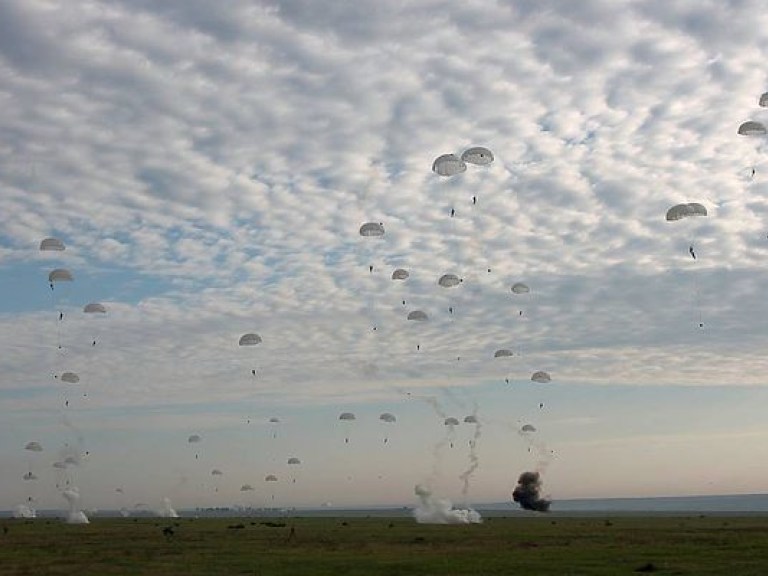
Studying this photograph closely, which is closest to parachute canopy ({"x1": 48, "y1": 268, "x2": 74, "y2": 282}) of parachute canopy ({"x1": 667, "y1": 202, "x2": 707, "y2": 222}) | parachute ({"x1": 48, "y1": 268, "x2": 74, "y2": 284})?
parachute ({"x1": 48, "y1": 268, "x2": 74, "y2": 284})

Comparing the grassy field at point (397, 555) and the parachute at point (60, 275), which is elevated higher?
the parachute at point (60, 275)

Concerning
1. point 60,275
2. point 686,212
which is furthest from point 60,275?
point 686,212

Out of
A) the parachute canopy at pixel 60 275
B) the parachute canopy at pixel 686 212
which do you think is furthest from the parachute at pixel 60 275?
the parachute canopy at pixel 686 212

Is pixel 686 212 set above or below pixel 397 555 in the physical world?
above

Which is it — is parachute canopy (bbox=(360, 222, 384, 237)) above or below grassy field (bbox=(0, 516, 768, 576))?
above

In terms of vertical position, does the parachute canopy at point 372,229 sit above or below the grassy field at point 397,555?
above

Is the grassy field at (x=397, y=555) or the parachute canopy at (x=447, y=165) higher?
the parachute canopy at (x=447, y=165)

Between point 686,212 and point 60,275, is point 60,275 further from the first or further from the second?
point 686,212

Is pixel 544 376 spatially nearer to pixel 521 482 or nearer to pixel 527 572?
pixel 527 572

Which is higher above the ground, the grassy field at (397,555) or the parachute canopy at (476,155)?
the parachute canopy at (476,155)

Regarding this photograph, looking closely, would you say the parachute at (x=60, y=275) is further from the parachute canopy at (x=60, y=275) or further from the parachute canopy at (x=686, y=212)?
the parachute canopy at (x=686, y=212)

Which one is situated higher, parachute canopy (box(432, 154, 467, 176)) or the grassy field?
parachute canopy (box(432, 154, 467, 176))

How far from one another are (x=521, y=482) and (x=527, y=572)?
14247cm

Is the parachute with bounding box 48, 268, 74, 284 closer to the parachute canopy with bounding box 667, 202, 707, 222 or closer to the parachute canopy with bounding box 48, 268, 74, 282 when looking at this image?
the parachute canopy with bounding box 48, 268, 74, 282
